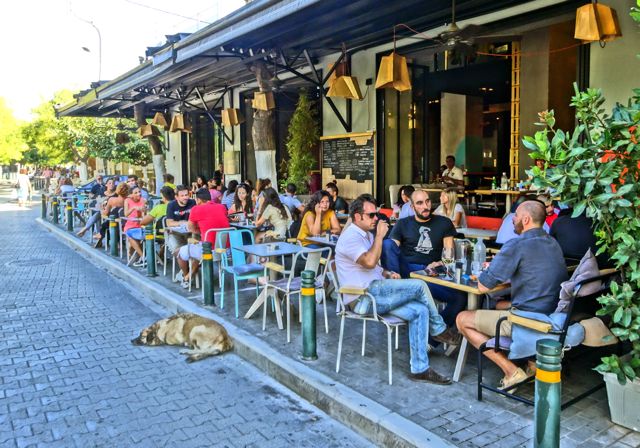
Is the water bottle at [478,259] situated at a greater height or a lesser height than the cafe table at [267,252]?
greater

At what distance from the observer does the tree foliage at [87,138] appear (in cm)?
2472

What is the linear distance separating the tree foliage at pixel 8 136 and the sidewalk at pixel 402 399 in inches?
2123

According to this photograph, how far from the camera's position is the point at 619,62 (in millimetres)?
7406

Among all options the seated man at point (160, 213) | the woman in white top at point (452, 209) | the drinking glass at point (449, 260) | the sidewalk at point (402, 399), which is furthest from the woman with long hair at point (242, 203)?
the drinking glass at point (449, 260)

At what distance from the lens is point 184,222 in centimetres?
907

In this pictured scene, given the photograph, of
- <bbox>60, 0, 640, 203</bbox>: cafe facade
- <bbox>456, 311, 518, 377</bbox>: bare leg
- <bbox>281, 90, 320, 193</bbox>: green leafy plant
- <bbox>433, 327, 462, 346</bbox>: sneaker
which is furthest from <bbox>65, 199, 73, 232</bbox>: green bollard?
<bbox>456, 311, 518, 377</bbox>: bare leg

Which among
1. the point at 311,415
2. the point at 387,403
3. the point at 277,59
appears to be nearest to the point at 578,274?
the point at 387,403

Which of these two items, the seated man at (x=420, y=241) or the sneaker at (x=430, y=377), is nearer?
the sneaker at (x=430, y=377)

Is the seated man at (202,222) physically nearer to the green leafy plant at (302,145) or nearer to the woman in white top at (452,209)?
the woman in white top at (452,209)

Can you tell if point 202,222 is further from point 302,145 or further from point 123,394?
point 302,145

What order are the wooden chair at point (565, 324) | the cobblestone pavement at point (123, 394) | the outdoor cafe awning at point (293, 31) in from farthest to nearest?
the outdoor cafe awning at point (293, 31) → the cobblestone pavement at point (123, 394) → the wooden chair at point (565, 324)

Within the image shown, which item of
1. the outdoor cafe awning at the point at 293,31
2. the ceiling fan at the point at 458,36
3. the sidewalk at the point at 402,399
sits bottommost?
the sidewalk at the point at 402,399

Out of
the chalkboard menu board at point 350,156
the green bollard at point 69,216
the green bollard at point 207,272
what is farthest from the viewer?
the green bollard at point 69,216

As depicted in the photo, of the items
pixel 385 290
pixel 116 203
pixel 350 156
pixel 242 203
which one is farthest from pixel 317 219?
pixel 116 203
